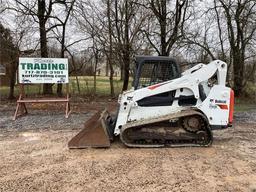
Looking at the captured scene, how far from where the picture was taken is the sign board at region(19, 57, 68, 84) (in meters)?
10.6

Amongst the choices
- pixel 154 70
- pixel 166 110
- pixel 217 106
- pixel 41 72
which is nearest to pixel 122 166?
pixel 166 110

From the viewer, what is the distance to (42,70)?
422 inches

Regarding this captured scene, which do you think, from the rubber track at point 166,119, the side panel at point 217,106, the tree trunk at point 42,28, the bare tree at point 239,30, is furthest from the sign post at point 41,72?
the bare tree at point 239,30

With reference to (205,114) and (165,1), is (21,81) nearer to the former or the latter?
(205,114)

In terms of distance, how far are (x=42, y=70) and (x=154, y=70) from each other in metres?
5.02

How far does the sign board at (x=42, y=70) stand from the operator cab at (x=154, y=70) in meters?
4.58

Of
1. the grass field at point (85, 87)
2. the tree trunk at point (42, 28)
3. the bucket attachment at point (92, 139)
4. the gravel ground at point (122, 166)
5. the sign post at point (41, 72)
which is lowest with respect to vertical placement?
the gravel ground at point (122, 166)

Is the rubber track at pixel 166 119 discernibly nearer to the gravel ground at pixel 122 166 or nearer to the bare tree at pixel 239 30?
the gravel ground at pixel 122 166

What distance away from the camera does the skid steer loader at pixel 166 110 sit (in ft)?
21.1

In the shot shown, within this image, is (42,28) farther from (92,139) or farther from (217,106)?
(217,106)

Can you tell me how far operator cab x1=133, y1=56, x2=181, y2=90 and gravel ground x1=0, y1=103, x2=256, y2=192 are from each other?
137 centimetres

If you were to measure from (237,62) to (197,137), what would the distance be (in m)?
12.2

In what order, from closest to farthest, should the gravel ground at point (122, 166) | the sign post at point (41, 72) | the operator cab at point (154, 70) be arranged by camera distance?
the gravel ground at point (122, 166), the operator cab at point (154, 70), the sign post at point (41, 72)

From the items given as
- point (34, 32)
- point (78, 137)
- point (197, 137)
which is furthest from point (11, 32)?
point (197, 137)
